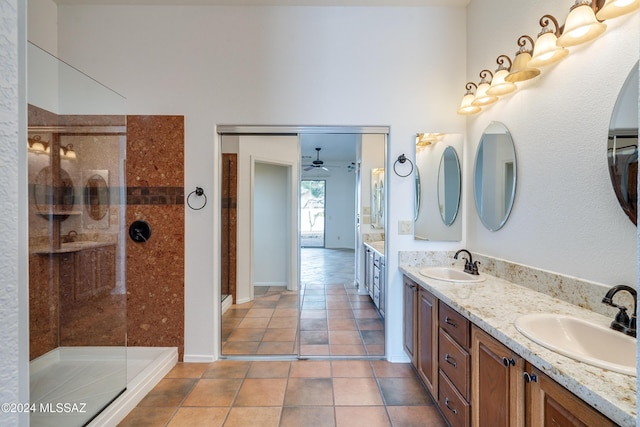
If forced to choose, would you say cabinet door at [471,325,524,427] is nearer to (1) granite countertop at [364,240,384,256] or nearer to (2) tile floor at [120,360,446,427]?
(2) tile floor at [120,360,446,427]

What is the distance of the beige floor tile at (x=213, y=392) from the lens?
2.02 m

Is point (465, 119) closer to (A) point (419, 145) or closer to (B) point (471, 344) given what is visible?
(A) point (419, 145)

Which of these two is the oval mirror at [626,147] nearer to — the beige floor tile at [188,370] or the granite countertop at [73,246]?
the beige floor tile at [188,370]

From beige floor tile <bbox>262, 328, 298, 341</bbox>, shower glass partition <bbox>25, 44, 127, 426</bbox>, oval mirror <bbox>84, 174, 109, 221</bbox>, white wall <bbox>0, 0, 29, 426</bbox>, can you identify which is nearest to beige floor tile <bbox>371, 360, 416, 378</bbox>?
beige floor tile <bbox>262, 328, 298, 341</bbox>

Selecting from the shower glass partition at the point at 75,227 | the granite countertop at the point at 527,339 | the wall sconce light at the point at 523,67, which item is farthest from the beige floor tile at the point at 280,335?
the wall sconce light at the point at 523,67

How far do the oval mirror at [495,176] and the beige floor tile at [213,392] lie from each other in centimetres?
235

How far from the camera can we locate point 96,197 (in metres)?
Result: 2.50

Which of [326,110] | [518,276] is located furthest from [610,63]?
[326,110]

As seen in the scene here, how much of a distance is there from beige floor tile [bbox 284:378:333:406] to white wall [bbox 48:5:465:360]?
74 centimetres

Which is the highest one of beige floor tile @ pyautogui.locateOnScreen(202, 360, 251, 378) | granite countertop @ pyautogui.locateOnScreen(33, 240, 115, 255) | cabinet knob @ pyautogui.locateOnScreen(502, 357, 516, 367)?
granite countertop @ pyautogui.locateOnScreen(33, 240, 115, 255)

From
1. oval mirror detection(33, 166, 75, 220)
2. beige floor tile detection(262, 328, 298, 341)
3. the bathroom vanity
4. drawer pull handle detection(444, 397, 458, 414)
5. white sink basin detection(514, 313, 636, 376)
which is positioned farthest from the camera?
the bathroom vanity

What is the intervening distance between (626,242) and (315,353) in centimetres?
230

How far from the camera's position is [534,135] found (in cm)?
180

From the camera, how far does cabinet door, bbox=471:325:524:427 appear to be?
1.12 m
